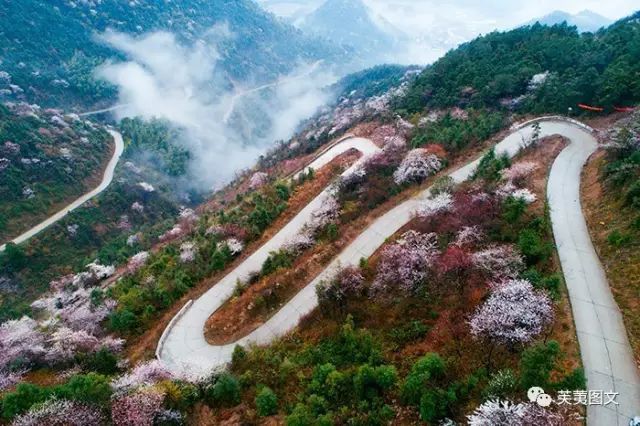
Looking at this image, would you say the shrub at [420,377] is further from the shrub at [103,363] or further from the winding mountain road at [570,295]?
the shrub at [103,363]

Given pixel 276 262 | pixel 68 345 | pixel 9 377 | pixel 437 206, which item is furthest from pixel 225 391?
pixel 437 206

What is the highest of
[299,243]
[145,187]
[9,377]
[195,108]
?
[299,243]

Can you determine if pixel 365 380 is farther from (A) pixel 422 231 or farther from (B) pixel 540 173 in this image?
(B) pixel 540 173

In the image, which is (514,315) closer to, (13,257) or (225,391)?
(225,391)

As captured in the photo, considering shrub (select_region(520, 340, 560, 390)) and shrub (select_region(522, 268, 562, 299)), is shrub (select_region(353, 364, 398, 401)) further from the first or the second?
shrub (select_region(522, 268, 562, 299))

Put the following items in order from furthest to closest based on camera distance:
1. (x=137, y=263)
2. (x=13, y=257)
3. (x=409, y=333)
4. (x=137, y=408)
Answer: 1. (x=13, y=257)
2. (x=137, y=263)
3. (x=409, y=333)
4. (x=137, y=408)

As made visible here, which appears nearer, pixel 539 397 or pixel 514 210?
pixel 539 397
